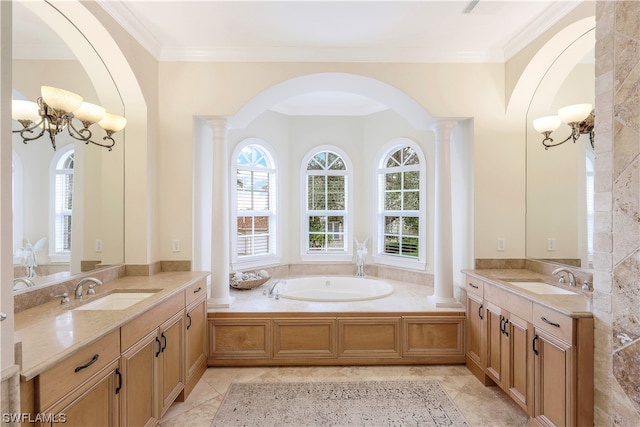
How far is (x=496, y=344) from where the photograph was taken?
2.39 m

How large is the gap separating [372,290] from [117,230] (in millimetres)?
2950

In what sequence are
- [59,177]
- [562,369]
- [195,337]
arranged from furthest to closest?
[195,337]
[59,177]
[562,369]

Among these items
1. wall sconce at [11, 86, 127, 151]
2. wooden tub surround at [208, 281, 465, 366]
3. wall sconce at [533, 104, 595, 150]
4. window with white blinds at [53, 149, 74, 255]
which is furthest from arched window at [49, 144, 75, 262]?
wall sconce at [533, 104, 595, 150]

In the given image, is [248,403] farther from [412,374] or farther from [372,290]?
[372,290]

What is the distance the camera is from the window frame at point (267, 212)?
13.4 ft

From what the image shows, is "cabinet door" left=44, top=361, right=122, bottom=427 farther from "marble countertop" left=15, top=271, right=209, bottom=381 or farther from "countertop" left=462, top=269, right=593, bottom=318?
"countertop" left=462, top=269, right=593, bottom=318

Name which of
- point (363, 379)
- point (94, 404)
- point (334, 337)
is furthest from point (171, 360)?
point (363, 379)

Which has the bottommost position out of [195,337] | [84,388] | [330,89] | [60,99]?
[195,337]

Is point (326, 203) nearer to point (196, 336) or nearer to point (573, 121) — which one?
point (196, 336)

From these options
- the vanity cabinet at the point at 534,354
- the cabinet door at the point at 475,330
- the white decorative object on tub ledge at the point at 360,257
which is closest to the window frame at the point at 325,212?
the white decorative object on tub ledge at the point at 360,257

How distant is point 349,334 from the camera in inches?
113

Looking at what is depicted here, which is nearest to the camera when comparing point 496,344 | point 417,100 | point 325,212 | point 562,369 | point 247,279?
point 562,369

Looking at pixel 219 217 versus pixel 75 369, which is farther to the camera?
pixel 219 217

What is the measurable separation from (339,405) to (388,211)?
2748 millimetres
